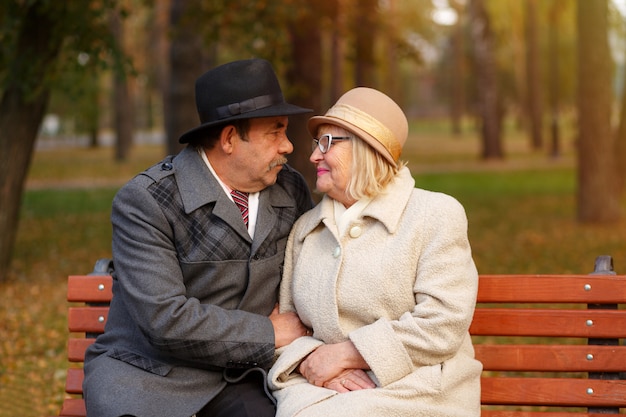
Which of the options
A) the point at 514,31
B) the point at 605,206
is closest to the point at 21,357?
the point at 605,206

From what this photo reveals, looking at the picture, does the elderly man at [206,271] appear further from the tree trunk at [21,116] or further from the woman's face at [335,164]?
the tree trunk at [21,116]

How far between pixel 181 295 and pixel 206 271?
0.17 meters

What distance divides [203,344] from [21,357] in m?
4.39

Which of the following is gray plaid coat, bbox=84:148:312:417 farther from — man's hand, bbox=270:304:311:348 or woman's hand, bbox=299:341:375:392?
woman's hand, bbox=299:341:375:392

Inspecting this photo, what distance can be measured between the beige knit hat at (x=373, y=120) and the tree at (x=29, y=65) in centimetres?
632

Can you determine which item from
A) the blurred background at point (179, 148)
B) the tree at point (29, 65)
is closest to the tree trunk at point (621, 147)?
the blurred background at point (179, 148)

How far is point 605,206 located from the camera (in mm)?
14125

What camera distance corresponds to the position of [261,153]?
3.71 meters

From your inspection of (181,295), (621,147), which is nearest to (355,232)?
(181,295)

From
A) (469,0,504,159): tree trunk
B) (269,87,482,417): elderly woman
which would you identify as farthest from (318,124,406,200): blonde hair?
(469,0,504,159): tree trunk

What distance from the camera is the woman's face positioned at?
11.7 ft

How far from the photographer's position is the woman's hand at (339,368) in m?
3.47

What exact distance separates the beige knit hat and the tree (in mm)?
6322

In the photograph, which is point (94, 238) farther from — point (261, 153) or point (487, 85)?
point (487, 85)
